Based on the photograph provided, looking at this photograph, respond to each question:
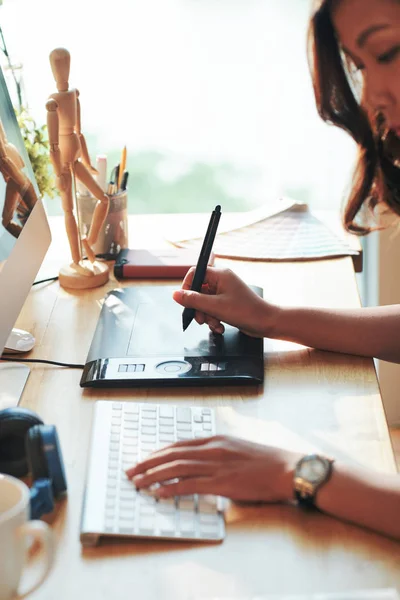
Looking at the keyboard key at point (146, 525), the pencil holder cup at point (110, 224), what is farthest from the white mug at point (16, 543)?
the pencil holder cup at point (110, 224)

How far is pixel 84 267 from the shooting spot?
1309mm

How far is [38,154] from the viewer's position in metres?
1.35

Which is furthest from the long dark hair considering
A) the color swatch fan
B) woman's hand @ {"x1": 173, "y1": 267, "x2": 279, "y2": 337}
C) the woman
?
woman's hand @ {"x1": 173, "y1": 267, "x2": 279, "y2": 337}

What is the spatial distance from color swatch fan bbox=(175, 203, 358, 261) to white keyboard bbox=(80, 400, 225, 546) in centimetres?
57

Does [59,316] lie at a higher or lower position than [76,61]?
lower

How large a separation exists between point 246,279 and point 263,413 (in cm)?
45

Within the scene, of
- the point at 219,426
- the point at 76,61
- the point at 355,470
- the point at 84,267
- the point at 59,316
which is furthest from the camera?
the point at 76,61

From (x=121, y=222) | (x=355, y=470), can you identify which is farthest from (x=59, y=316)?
(x=355, y=470)

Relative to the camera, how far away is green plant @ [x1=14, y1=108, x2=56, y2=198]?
1349 mm

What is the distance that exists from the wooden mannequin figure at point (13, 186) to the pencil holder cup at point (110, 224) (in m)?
0.26

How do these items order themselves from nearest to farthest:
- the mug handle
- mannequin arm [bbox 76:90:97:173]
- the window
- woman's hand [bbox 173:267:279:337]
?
the mug handle → woman's hand [bbox 173:267:279:337] → mannequin arm [bbox 76:90:97:173] → the window

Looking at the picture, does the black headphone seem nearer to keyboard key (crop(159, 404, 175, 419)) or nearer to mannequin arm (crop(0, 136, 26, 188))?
keyboard key (crop(159, 404, 175, 419))

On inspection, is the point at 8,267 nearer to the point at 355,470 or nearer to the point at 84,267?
the point at 84,267

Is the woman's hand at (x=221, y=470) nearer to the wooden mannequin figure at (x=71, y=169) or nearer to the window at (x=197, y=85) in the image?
the wooden mannequin figure at (x=71, y=169)
